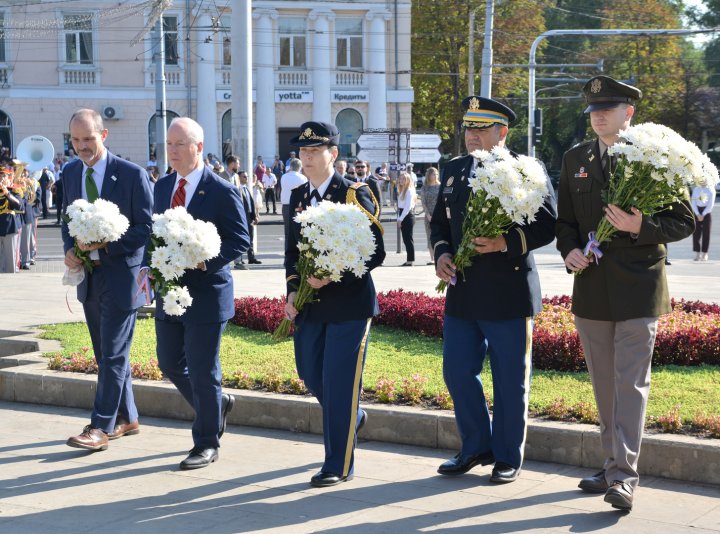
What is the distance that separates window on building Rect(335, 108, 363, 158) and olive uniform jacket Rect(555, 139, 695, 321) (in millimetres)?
41616

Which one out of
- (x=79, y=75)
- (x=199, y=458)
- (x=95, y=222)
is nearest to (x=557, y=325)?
(x=199, y=458)

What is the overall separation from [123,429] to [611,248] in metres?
3.64

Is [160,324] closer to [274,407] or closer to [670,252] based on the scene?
[274,407]

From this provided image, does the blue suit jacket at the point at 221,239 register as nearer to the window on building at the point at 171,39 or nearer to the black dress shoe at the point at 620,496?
the black dress shoe at the point at 620,496

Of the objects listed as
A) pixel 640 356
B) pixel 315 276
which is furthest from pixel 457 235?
pixel 640 356

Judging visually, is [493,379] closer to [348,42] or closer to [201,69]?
[201,69]

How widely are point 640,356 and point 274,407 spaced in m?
2.90

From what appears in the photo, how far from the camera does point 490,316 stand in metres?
6.17

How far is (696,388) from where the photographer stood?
770 centimetres

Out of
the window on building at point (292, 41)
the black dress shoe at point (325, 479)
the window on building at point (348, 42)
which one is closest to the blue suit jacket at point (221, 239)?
the black dress shoe at point (325, 479)

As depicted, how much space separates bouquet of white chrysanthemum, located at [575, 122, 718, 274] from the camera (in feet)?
18.0

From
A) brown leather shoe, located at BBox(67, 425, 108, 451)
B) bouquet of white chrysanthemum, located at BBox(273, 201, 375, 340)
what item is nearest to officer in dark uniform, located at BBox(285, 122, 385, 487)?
bouquet of white chrysanthemum, located at BBox(273, 201, 375, 340)

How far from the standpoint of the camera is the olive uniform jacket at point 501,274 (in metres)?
6.14

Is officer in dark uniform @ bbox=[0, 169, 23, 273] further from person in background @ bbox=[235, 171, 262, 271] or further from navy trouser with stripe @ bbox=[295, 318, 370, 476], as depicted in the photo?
navy trouser with stripe @ bbox=[295, 318, 370, 476]
